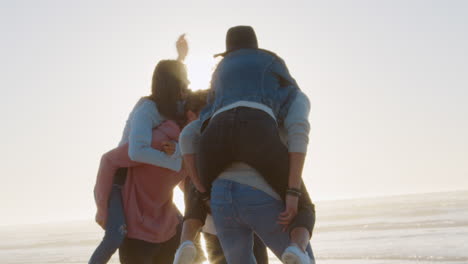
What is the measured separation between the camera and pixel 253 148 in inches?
100

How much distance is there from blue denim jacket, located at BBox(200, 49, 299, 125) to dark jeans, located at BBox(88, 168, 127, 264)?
53.9 inches

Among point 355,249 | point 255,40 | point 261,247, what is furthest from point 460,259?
point 255,40

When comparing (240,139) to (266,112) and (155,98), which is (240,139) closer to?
(266,112)

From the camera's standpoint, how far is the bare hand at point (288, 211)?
100 inches

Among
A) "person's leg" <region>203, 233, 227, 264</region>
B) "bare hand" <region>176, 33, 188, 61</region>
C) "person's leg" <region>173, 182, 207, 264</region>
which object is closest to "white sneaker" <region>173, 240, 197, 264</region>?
"person's leg" <region>173, 182, 207, 264</region>

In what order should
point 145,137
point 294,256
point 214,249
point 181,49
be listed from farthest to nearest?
point 181,49
point 214,249
point 145,137
point 294,256

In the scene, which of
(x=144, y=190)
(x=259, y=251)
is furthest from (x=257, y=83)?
(x=144, y=190)

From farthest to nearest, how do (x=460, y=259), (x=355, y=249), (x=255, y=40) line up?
(x=355, y=249) < (x=460, y=259) < (x=255, y=40)

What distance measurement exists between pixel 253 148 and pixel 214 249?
5.20ft

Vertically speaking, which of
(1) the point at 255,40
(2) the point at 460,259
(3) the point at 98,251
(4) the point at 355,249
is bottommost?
(4) the point at 355,249

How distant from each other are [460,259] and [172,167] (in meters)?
7.39

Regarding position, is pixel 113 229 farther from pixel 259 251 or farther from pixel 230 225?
pixel 230 225

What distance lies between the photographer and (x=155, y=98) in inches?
157

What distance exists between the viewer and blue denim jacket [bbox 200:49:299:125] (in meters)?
2.69
